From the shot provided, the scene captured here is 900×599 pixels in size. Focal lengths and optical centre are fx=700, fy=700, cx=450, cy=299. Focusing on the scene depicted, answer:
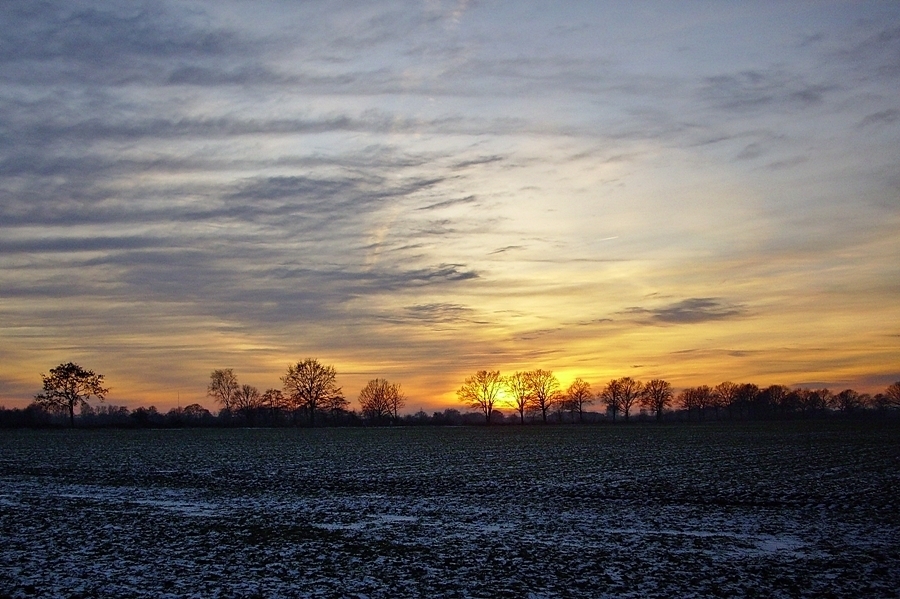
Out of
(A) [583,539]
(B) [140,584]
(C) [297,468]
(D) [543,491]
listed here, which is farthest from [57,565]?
(C) [297,468]

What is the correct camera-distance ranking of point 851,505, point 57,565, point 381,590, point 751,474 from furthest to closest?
1. point 751,474
2. point 851,505
3. point 57,565
4. point 381,590

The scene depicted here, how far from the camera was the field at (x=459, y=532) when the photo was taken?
1325 cm

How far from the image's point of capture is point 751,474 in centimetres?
3328

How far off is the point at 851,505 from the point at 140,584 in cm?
2129

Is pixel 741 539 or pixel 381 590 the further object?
pixel 741 539

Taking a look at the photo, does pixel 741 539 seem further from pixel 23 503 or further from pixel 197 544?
pixel 23 503

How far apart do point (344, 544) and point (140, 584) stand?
526cm

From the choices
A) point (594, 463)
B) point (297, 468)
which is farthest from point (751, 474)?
point (297, 468)

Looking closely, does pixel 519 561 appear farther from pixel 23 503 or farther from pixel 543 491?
pixel 23 503

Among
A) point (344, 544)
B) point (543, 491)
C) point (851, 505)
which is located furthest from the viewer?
point (543, 491)

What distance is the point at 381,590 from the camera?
12812 millimetres

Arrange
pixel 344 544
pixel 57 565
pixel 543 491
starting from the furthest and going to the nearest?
pixel 543 491
pixel 344 544
pixel 57 565

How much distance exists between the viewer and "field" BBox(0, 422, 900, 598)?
13250 mm

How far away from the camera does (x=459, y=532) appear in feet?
62.3
